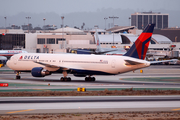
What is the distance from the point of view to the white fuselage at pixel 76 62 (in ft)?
145

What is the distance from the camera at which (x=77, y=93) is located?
32312 mm

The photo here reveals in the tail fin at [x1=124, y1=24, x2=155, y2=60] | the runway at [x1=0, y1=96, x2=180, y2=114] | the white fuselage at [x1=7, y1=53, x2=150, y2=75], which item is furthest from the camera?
the white fuselage at [x1=7, y1=53, x2=150, y2=75]

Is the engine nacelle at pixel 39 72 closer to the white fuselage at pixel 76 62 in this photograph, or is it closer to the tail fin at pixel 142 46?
the white fuselage at pixel 76 62

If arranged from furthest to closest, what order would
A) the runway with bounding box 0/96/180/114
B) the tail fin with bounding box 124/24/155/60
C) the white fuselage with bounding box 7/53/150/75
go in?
the white fuselage with bounding box 7/53/150/75 < the tail fin with bounding box 124/24/155/60 < the runway with bounding box 0/96/180/114

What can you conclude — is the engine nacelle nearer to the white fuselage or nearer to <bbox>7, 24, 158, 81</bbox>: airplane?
<bbox>7, 24, 158, 81</bbox>: airplane

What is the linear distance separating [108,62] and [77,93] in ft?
44.0

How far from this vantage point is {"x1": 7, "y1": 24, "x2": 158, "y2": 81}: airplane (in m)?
44.0

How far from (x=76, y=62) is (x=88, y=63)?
1905mm

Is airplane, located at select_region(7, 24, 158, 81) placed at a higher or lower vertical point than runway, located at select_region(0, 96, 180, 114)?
higher

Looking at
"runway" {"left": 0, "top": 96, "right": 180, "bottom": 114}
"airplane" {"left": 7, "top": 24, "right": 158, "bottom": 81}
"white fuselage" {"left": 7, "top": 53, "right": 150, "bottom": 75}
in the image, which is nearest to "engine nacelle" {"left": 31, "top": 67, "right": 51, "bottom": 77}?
"airplane" {"left": 7, "top": 24, "right": 158, "bottom": 81}

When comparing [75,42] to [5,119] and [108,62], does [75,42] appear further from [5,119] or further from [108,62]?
[5,119]

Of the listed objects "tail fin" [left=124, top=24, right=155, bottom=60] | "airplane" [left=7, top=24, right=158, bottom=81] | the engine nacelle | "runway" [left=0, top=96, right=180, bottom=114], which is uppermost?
→ "tail fin" [left=124, top=24, right=155, bottom=60]

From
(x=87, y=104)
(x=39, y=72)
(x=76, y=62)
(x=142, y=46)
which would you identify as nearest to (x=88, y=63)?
(x=76, y=62)

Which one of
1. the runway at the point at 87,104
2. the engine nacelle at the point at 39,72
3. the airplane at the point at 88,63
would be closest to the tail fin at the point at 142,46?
the airplane at the point at 88,63
